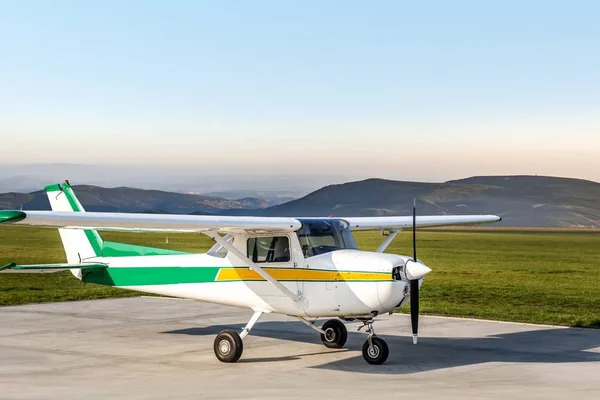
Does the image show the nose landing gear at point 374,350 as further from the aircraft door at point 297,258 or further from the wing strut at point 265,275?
the aircraft door at point 297,258

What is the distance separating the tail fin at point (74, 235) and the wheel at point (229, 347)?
14.4 ft

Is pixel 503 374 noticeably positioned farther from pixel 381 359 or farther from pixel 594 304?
pixel 594 304

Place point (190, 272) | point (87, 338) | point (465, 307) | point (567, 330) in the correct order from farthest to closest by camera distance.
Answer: point (465, 307) < point (567, 330) < point (87, 338) < point (190, 272)

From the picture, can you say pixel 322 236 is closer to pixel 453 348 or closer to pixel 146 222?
pixel 146 222

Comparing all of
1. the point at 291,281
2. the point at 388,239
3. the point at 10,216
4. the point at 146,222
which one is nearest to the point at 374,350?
the point at 291,281

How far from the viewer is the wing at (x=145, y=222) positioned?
11883 mm

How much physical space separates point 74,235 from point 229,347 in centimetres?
554

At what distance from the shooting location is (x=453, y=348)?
54.3ft

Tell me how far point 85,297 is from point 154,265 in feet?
36.1

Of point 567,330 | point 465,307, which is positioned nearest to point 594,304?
point 465,307

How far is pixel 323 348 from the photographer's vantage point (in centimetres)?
1645

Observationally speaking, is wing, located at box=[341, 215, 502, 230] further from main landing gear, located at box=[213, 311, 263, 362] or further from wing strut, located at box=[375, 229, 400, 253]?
main landing gear, located at box=[213, 311, 263, 362]

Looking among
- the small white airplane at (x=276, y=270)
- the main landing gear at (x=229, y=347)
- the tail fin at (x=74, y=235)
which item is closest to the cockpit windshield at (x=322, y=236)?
the small white airplane at (x=276, y=270)

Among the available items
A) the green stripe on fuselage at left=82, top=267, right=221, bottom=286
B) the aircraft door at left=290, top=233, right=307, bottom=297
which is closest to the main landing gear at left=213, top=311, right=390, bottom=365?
the aircraft door at left=290, top=233, right=307, bottom=297
